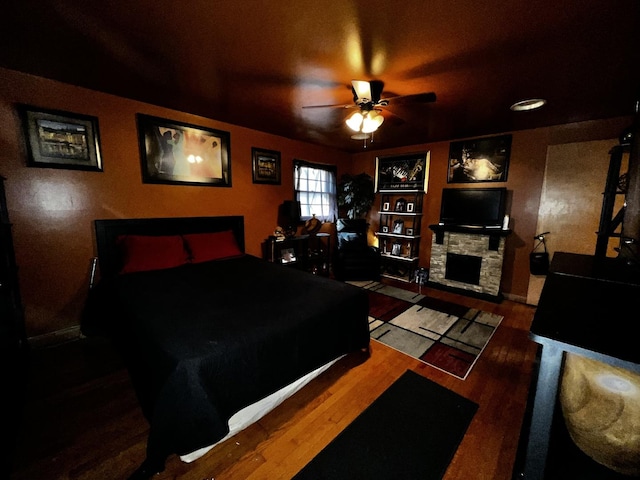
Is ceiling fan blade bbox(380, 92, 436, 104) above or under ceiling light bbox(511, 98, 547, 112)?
under

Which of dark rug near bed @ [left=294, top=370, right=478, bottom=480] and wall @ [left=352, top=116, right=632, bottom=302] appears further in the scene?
wall @ [left=352, top=116, right=632, bottom=302]

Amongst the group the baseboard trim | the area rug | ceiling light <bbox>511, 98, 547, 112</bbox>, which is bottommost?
the area rug

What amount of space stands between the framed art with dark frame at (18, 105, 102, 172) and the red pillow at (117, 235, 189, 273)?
80 cm

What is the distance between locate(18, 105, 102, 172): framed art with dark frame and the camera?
232 cm

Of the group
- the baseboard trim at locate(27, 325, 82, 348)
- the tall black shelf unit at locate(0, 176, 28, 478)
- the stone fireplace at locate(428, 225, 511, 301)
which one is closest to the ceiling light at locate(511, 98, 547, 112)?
the stone fireplace at locate(428, 225, 511, 301)

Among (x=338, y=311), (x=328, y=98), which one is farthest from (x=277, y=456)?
(x=328, y=98)

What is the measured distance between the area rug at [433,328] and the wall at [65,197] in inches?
114

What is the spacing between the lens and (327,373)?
2.24 m

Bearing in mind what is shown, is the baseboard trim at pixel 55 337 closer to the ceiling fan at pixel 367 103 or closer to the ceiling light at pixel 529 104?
the ceiling fan at pixel 367 103

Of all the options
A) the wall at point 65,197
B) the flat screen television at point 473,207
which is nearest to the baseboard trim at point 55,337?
the wall at point 65,197

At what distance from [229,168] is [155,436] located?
3157 mm

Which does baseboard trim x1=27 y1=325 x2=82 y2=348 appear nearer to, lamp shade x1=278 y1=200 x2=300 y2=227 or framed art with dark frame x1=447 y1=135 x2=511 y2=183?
lamp shade x1=278 y1=200 x2=300 y2=227

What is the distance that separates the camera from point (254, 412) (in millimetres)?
1674

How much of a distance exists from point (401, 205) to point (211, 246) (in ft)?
11.0
